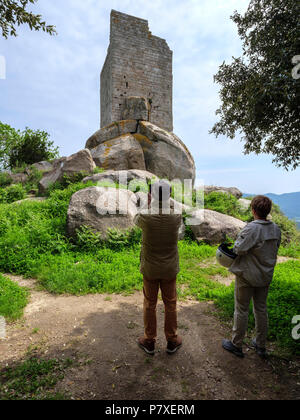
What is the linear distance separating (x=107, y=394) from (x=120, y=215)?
5.71 meters

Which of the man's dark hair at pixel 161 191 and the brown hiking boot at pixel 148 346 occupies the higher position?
the man's dark hair at pixel 161 191

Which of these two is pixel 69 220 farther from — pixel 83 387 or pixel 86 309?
pixel 83 387

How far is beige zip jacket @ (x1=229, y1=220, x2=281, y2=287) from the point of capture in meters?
2.93

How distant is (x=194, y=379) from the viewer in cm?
282

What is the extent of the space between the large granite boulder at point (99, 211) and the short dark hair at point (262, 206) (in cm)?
525

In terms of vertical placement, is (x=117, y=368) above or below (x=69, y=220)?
below

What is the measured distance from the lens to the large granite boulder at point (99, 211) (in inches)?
296

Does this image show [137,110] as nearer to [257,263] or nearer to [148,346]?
[257,263]

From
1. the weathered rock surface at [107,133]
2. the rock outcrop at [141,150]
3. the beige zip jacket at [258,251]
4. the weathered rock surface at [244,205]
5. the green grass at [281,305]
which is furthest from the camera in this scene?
the weathered rock surface at [107,133]

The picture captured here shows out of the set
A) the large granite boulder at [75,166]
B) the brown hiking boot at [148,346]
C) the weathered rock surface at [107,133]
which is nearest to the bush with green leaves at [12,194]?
the large granite boulder at [75,166]

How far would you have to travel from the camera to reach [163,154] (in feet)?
48.9

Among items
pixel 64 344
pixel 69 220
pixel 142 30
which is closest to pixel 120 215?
pixel 69 220

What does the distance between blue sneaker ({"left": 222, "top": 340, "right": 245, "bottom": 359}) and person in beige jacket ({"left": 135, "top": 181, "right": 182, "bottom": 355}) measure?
77 centimetres

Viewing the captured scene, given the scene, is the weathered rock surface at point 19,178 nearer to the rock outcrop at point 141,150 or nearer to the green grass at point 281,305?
the rock outcrop at point 141,150
